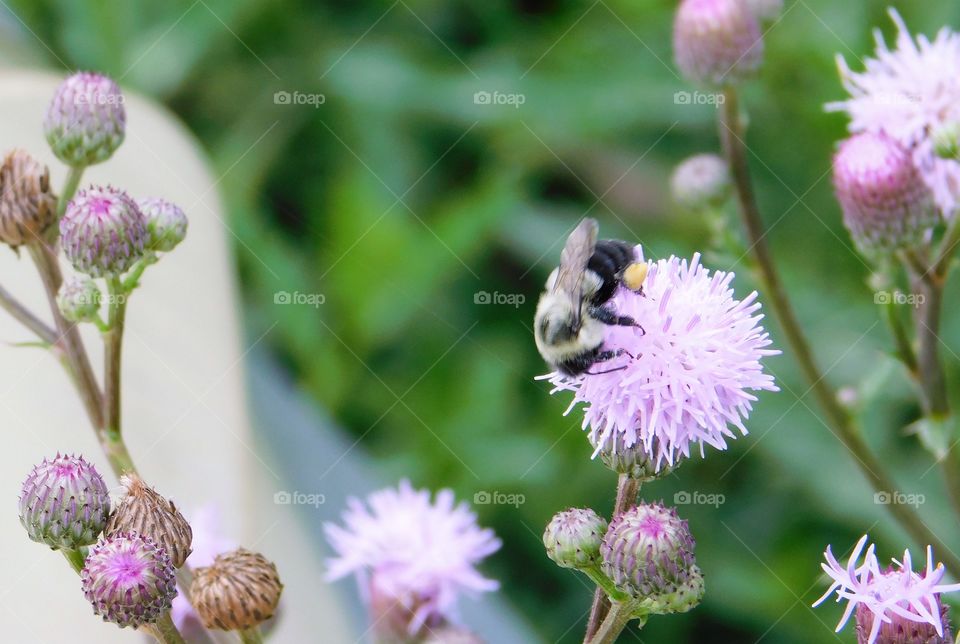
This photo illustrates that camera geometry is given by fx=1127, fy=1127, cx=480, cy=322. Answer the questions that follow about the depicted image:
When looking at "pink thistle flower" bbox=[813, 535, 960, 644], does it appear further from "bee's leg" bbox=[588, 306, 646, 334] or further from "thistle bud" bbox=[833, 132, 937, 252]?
"thistle bud" bbox=[833, 132, 937, 252]

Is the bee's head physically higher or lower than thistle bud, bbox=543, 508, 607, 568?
higher

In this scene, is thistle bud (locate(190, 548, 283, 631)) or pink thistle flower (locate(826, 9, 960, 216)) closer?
thistle bud (locate(190, 548, 283, 631))

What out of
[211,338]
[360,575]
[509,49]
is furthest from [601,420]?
[509,49]

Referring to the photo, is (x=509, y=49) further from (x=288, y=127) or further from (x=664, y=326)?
(x=664, y=326)

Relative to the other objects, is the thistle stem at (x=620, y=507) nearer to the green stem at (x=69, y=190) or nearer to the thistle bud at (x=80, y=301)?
the thistle bud at (x=80, y=301)

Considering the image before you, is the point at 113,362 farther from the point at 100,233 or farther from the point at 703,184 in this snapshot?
the point at 703,184

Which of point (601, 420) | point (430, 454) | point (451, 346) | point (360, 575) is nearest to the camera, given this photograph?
point (601, 420)

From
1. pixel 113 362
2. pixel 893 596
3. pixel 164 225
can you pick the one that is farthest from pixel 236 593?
pixel 893 596

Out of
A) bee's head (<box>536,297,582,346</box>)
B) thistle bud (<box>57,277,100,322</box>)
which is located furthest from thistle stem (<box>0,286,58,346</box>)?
bee's head (<box>536,297,582,346</box>)
